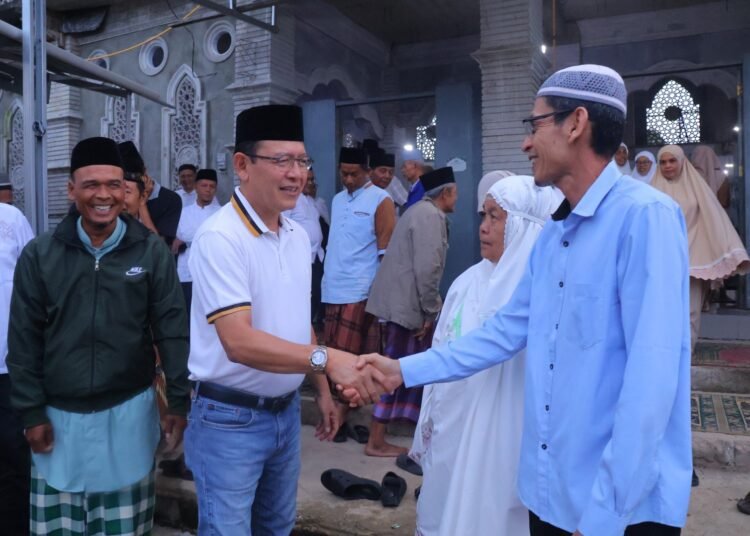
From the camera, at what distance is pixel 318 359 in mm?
2209

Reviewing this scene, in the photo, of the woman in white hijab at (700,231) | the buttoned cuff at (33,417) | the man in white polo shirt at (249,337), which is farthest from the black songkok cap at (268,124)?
the woman in white hijab at (700,231)

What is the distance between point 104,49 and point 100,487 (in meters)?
10.1

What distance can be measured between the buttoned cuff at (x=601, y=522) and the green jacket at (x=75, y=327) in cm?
173

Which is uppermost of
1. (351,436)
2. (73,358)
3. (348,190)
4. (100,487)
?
(348,190)

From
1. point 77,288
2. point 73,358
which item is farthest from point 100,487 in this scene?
point 77,288

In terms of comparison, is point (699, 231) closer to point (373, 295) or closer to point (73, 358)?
point (373, 295)

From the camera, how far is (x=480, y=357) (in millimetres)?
2166

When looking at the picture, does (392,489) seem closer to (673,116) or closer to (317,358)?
(317,358)

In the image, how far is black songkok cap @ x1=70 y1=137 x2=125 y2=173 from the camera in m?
2.74

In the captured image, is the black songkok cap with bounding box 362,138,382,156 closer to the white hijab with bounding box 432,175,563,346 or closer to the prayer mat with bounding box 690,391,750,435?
the prayer mat with bounding box 690,391,750,435

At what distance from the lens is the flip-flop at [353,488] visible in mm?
3805

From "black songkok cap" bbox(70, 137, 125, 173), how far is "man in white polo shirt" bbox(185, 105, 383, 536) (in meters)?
0.79

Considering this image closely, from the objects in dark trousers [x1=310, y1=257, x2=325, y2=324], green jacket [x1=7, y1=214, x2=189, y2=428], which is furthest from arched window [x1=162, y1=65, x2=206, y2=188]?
green jacket [x1=7, y1=214, x2=189, y2=428]

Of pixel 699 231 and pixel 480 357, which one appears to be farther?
pixel 699 231
